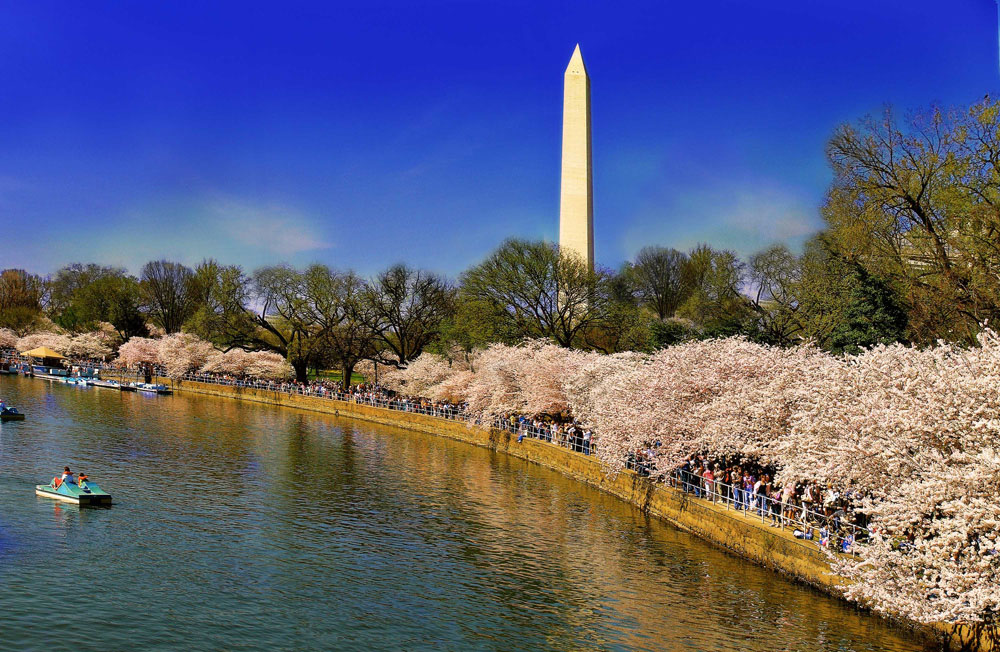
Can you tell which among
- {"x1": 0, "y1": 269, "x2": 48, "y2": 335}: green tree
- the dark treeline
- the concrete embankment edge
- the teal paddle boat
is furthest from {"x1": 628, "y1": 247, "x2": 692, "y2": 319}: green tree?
{"x1": 0, "y1": 269, "x2": 48, "y2": 335}: green tree

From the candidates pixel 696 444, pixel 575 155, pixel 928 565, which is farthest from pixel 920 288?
pixel 575 155

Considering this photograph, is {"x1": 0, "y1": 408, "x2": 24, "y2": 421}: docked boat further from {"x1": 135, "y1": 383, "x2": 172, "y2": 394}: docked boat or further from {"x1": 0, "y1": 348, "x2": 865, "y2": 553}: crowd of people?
{"x1": 135, "y1": 383, "x2": 172, "y2": 394}: docked boat

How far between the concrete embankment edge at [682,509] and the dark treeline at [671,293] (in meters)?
7.80

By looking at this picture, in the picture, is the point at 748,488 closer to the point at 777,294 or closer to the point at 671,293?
the point at 777,294

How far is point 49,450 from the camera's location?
4091 centimetres

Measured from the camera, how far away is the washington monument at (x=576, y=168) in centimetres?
6444

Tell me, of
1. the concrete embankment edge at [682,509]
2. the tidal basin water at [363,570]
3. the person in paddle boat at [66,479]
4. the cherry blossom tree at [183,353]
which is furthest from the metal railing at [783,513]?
the cherry blossom tree at [183,353]

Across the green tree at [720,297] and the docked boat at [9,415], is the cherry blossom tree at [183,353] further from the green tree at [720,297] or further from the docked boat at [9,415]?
the green tree at [720,297]

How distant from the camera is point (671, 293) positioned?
86.8 metres

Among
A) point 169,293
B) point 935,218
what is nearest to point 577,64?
point 935,218

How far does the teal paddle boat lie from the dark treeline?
1124 inches

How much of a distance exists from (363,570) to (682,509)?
1235 cm

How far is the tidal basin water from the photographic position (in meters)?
18.9

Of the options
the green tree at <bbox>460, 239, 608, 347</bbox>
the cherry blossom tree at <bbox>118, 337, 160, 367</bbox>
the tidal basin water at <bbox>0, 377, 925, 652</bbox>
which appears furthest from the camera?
the cherry blossom tree at <bbox>118, 337, 160, 367</bbox>
